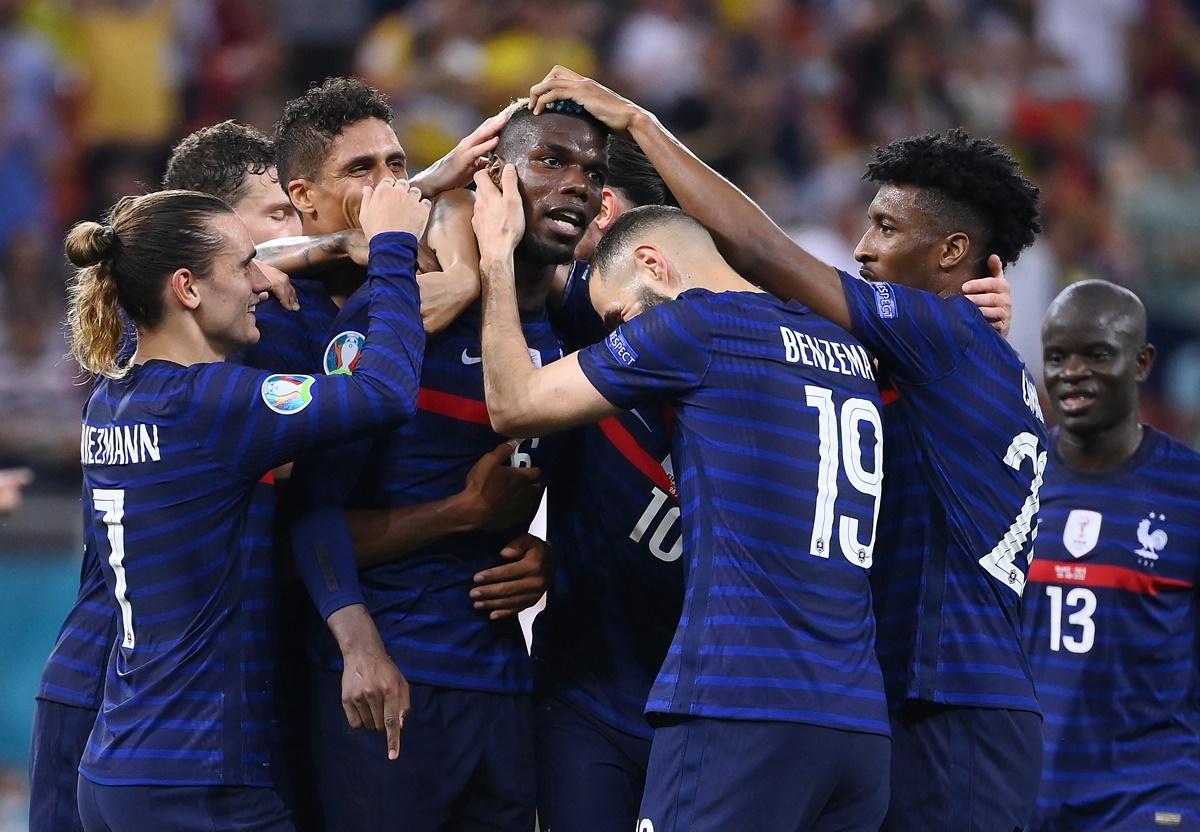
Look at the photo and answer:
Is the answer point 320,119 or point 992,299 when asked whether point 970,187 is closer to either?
point 992,299

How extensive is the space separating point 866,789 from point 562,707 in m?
1.14

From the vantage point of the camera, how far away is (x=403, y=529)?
426cm

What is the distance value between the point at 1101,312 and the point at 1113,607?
108 centimetres

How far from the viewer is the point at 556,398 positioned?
3.87 meters

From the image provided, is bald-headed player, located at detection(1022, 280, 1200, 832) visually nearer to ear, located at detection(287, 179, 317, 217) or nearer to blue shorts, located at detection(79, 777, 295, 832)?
ear, located at detection(287, 179, 317, 217)

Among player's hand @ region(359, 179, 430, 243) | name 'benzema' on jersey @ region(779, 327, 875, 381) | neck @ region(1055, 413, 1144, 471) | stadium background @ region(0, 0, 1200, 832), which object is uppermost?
stadium background @ region(0, 0, 1200, 832)

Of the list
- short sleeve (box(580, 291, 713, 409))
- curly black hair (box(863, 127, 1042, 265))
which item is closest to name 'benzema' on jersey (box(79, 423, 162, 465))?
short sleeve (box(580, 291, 713, 409))

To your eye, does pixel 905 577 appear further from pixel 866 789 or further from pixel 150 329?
pixel 150 329

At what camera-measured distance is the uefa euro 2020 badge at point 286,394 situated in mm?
3789

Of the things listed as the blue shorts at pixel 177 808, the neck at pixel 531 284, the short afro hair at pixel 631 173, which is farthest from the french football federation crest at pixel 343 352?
the short afro hair at pixel 631 173

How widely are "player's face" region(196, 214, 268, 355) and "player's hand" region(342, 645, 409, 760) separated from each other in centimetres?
87

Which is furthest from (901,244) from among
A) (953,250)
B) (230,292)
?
(230,292)

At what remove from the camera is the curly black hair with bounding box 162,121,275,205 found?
17.4ft

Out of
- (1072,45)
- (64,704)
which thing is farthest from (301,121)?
(1072,45)
